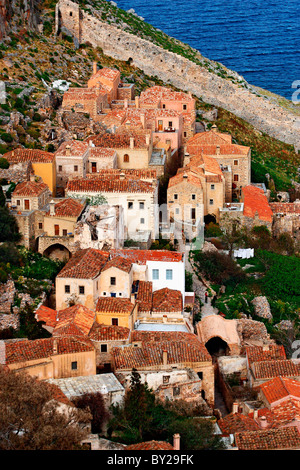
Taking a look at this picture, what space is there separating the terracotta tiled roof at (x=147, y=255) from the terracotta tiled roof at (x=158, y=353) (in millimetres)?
5790

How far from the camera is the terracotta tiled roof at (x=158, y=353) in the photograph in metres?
35.6

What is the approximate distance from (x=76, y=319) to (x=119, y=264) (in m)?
4.09

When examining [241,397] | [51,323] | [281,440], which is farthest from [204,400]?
[51,323]

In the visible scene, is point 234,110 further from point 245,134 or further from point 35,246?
point 35,246

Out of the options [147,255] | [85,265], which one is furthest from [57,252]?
[147,255]

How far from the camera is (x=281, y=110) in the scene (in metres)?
74.4

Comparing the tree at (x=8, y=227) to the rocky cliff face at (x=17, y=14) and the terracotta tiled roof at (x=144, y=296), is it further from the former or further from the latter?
the rocky cliff face at (x=17, y=14)

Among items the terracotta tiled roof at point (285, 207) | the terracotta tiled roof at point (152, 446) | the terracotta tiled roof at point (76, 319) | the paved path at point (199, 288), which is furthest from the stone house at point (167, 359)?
the terracotta tiled roof at point (285, 207)

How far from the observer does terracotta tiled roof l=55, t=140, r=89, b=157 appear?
49500mm

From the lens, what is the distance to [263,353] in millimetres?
39625

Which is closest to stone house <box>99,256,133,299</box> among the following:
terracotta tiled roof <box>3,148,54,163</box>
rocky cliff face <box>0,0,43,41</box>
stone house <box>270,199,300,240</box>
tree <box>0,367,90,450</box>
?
terracotta tiled roof <box>3,148,54,163</box>

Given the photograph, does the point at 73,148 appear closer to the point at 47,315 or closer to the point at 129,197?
the point at 129,197

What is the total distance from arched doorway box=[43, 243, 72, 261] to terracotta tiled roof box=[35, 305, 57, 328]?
4553 mm

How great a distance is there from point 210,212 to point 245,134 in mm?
19142
